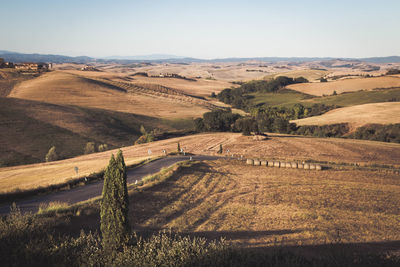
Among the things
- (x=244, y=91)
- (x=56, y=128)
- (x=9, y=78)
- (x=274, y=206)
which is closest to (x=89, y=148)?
(x=56, y=128)

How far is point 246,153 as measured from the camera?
163ft

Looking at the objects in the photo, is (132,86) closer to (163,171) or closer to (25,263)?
(163,171)

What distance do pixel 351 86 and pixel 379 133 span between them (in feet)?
294

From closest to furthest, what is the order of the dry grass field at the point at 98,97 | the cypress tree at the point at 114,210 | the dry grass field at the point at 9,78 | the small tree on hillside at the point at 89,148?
the cypress tree at the point at 114,210
the small tree on hillside at the point at 89,148
the dry grass field at the point at 98,97
the dry grass field at the point at 9,78

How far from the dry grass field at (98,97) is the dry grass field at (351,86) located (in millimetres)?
67956

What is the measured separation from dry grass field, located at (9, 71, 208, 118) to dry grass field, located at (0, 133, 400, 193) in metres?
52.2

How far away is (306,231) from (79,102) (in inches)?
4353

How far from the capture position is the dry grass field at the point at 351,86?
138 meters

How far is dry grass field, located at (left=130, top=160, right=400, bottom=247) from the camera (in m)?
19.4

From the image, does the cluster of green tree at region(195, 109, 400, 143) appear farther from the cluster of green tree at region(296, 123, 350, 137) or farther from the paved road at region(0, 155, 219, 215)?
the paved road at region(0, 155, 219, 215)

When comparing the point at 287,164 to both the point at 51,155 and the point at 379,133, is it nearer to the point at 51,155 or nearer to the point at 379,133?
the point at 379,133

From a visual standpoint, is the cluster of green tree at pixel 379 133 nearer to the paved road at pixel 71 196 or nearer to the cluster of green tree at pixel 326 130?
the cluster of green tree at pixel 326 130

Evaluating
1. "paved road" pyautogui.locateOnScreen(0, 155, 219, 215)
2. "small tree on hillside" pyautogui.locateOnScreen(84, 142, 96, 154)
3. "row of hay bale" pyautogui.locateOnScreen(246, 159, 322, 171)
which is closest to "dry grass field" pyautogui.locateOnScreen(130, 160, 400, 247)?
"row of hay bale" pyautogui.locateOnScreen(246, 159, 322, 171)

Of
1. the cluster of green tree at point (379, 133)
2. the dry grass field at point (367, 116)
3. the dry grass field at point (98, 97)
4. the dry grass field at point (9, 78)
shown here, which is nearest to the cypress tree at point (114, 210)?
the cluster of green tree at point (379, 133)
